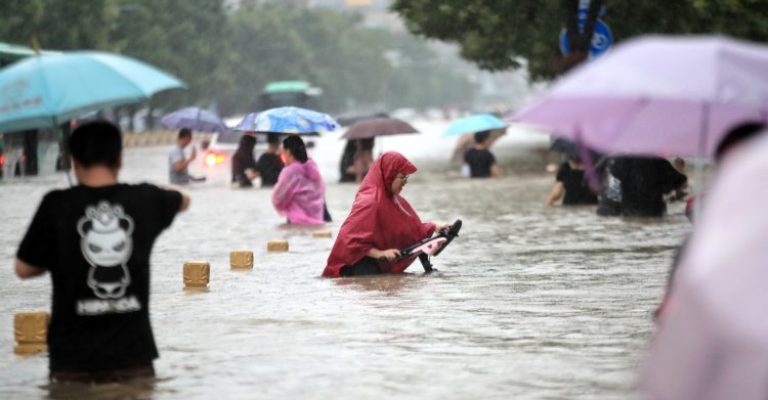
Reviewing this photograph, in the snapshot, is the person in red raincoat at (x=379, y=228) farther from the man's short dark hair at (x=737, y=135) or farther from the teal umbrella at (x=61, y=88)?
the man's short dark hair at (x=737, y=135)

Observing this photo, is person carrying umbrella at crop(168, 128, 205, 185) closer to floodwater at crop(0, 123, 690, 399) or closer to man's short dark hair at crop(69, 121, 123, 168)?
floodwater at crop(0, 123, 690, 399)

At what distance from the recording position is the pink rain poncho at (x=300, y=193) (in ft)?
75.7

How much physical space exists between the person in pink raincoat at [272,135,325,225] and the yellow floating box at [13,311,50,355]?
11.9m

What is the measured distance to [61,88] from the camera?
8.30m

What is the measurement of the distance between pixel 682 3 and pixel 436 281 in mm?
21987

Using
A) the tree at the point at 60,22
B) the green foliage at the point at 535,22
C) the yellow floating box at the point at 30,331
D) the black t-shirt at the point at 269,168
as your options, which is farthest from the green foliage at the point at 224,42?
the yellow floating box at the point at 30,331

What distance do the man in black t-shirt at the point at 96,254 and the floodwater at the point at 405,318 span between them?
1.28 feet

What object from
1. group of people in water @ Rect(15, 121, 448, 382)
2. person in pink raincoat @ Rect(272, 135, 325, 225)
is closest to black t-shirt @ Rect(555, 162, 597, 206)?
person in pink raincoat @ Rect(272, 135, 325, 225)

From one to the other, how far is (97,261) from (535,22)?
1244 inches

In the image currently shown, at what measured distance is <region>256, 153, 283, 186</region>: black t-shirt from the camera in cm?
3375

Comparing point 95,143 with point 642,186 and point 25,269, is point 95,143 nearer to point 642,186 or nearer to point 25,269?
point 25,269

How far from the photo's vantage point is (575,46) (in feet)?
76.1

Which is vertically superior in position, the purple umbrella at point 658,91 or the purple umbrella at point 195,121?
the purple umbrella at point 195,121

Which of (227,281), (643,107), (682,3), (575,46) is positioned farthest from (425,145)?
(643,107)
